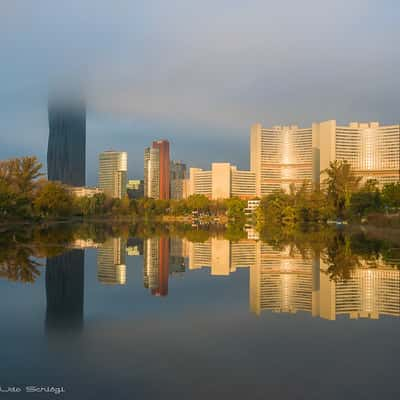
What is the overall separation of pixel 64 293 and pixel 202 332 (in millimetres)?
4876

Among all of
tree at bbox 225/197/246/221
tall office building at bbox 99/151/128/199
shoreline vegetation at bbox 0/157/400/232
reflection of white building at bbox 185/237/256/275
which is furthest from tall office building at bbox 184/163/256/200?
reflection of white building at bbox 185/237/256/275

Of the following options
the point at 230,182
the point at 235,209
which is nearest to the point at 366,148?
the point at 235,209

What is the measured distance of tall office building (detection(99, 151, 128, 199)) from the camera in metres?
186

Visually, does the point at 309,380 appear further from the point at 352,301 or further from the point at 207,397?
the point at 352,301

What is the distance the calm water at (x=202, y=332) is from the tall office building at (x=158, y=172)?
165419 mm

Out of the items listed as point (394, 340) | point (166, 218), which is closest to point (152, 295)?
point (394, 340)

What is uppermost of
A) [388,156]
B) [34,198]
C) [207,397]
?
[388,156]

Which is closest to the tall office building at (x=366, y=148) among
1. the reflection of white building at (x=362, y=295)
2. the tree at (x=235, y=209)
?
the tree at (x=235, y=209)

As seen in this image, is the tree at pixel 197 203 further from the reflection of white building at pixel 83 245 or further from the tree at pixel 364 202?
the reflection of white building at pixel 83 245

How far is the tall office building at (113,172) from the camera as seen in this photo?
611ft

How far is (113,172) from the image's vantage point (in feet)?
621

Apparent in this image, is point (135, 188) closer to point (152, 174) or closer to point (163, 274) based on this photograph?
point (152, 174)

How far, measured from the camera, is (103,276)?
1521cm

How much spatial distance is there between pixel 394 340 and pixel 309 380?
8.94 feet
